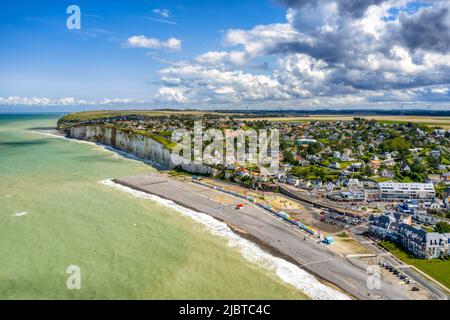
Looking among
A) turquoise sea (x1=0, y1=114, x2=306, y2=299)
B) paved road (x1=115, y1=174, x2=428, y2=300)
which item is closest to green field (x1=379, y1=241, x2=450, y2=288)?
paved road (x1=115, y1=174, x2=428, y2=300)

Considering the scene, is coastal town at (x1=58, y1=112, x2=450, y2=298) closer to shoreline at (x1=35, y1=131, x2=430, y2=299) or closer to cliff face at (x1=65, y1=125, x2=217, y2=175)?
→ cliff face at (x1=65, y1=125, x2=217, y2=175)

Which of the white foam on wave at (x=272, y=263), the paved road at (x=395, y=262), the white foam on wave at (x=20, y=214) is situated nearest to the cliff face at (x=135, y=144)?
the white foam on wave at (x=272, y=263)

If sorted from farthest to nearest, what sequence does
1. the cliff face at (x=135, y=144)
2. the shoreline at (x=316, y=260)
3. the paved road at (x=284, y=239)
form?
the cliff face at (x=135, y=144) < the paved road at (x=284, y=239) < the shoreline at (x=316, y=260)

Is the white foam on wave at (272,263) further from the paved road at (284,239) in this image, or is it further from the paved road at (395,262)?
the paved road at (395,262)

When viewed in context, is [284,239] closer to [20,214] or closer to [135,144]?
[20,214]

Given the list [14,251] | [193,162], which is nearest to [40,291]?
[14,251]

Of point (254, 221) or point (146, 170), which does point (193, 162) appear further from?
point (254, 221)
